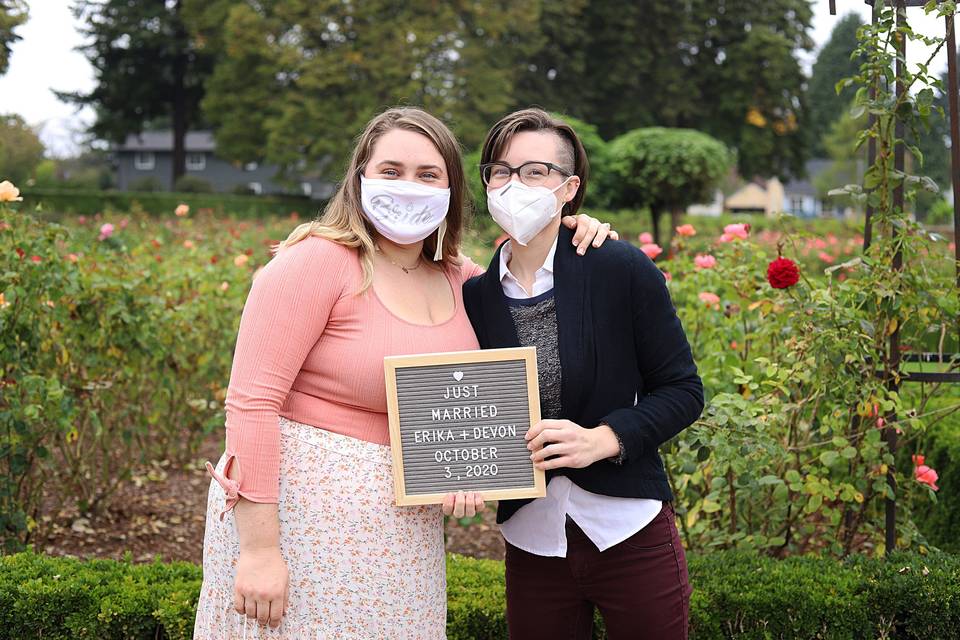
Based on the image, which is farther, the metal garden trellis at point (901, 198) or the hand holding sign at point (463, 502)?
the metal garden trellis at point (901, 198)

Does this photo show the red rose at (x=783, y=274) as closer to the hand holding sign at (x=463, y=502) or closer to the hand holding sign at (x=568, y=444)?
the hand holding sign at (x=568, y=444)

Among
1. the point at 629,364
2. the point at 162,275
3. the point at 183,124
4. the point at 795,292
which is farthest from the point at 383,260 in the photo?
the point at 183,124

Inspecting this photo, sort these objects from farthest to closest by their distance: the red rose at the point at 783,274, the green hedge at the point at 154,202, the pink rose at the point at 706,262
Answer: the green hedge at the point at 154,202 < the pink rose at the point at 706,262 < the red rose at the point at 783,274

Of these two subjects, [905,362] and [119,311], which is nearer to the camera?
[905,362]

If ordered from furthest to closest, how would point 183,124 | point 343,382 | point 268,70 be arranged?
point 183,124
point 268,70
point 343,382

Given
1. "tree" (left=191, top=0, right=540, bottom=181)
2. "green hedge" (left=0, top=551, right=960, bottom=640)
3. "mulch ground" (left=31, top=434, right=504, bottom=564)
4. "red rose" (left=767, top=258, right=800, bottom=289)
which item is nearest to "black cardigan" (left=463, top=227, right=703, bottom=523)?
"green hedge" (left=0, top=551, right=960, bottom=640)

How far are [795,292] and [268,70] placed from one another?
30630 millimetres

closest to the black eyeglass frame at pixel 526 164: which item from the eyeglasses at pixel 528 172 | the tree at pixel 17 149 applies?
the eyeglasses at pixel 528 172

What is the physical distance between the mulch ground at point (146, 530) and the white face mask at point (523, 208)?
9.20ft

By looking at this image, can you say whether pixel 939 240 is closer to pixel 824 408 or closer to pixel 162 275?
pixel 824 408

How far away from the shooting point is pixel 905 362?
349cm

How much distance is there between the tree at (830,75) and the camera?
63281mm

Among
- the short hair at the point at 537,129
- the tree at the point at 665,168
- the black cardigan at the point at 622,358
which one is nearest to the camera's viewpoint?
the black cardigan at the point at 622,358

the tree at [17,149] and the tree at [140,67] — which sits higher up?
the tree at [140,67]
